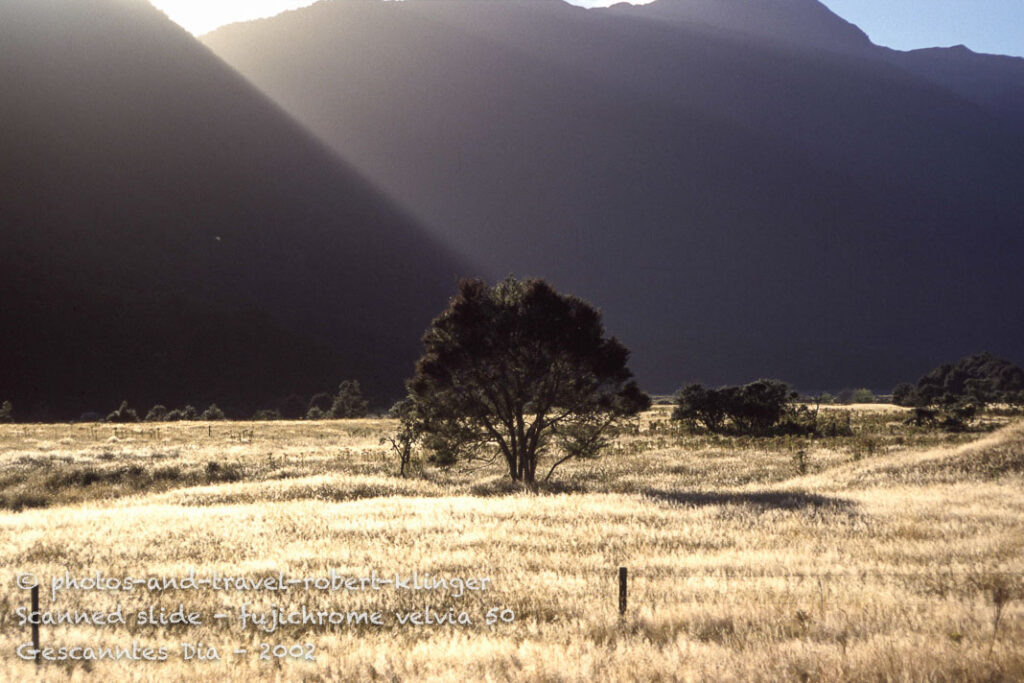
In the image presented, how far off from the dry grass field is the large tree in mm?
2525

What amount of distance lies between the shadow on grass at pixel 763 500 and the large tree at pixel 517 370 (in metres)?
4.83

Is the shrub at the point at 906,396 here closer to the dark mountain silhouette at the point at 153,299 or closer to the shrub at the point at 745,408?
the shrub at the point at 745,408

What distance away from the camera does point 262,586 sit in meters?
11.5

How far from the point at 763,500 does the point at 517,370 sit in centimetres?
1037

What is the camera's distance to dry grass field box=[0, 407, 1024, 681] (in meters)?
7.56

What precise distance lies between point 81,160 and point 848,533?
8508 inches

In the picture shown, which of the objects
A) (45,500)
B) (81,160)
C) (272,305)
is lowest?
(45,500)

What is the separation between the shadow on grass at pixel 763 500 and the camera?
2117 centimetres

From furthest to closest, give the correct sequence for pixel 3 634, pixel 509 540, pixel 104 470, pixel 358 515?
pixel 104 470
pixel 358 515
pixel 509 540
pixel 3 634

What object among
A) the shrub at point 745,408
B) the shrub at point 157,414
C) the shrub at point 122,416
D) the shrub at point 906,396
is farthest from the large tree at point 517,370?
the shrub at point 906,396

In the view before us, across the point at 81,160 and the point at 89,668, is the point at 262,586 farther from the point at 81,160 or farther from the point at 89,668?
the point at 81,160

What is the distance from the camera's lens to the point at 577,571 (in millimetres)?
12242

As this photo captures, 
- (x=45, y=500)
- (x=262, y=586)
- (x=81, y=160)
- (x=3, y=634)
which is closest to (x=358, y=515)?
(x=262, y=586)

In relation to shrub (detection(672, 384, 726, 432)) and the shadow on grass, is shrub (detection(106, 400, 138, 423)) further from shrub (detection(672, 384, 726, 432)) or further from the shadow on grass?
the shadow on grass
